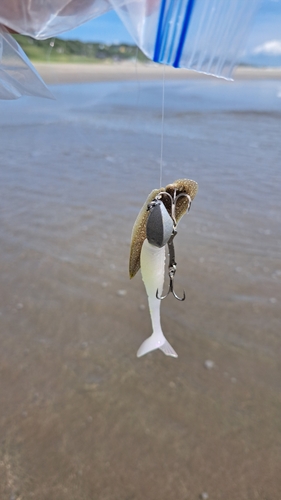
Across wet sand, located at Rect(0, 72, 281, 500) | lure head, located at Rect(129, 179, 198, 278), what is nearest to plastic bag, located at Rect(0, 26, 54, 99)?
lure head, located at Rect(129, 179, 198, 278)

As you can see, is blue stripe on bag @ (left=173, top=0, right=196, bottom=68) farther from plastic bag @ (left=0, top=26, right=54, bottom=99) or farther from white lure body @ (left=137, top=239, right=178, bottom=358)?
plastic bag @ (left=0, top=26, right=54, bottom=99)

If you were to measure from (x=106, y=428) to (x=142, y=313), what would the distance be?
2.91 ft

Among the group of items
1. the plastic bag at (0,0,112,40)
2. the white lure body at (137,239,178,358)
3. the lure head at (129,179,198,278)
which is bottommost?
the white lure body at (137,239,178,358)

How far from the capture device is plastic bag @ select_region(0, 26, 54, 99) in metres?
1.38

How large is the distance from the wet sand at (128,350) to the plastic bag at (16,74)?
5.44ft

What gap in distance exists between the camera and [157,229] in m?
1.07

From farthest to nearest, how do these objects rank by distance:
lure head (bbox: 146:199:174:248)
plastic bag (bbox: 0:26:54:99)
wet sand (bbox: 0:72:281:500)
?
wet sand (bbox: 0:72:281:500), plastic bag (bbox: 0:26:54:99), lure head (bbox: 146:199:174:248)

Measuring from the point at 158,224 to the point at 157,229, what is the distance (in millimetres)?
15

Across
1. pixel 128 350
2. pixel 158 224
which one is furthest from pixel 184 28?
pixel 128 350

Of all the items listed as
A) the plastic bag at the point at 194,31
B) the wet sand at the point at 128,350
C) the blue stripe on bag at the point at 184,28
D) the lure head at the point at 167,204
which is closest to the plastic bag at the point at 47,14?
the plastic bag at the point at 194,31

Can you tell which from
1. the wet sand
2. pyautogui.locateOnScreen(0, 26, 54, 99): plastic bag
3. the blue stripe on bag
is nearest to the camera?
the blue stripe on bag

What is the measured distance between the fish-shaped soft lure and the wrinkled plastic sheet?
0.34m

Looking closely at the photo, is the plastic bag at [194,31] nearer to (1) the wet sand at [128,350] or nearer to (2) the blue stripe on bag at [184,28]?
(2) the blue stripe on bag at [184,28]

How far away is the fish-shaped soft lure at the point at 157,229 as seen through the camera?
1075mm
